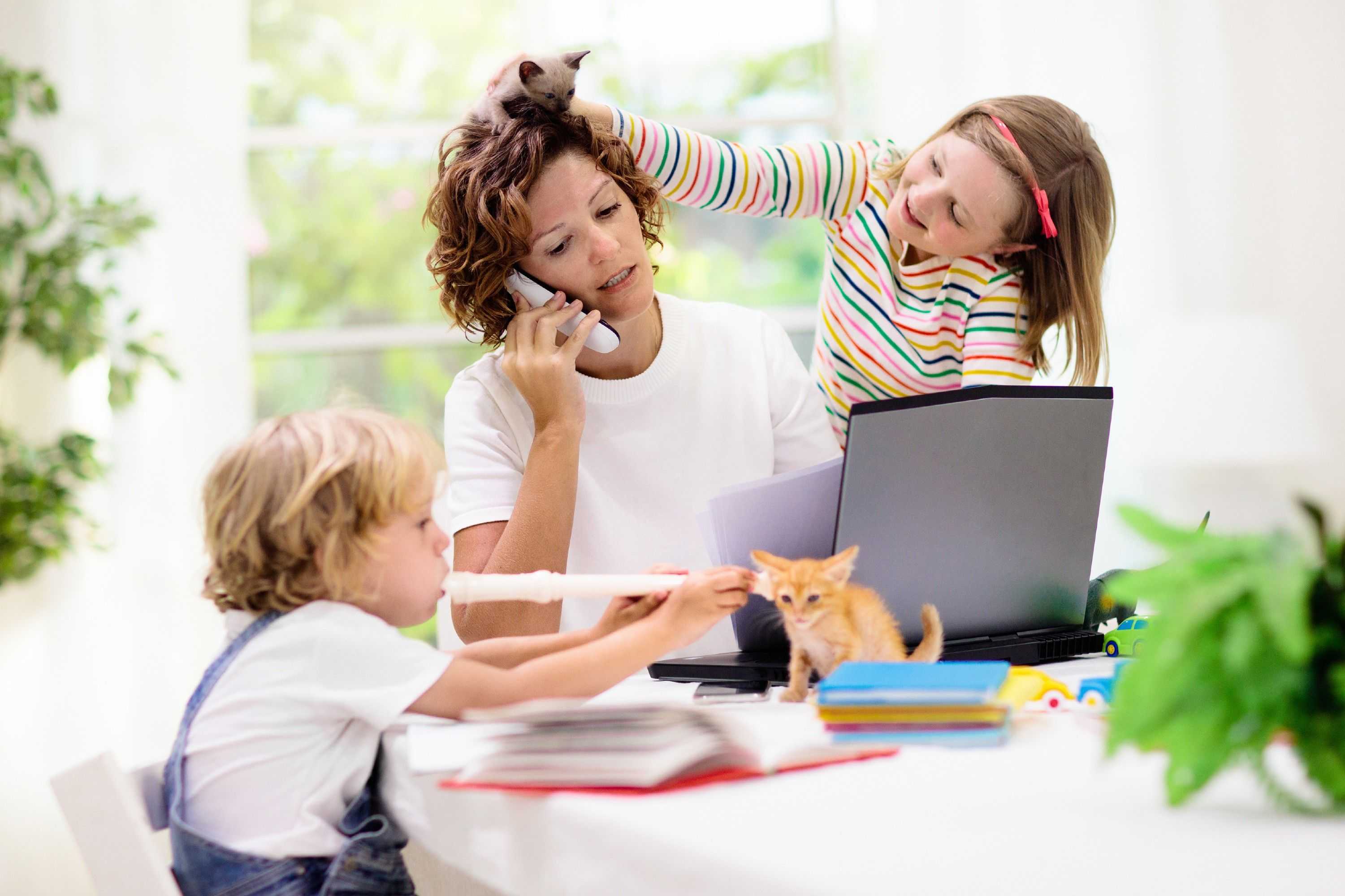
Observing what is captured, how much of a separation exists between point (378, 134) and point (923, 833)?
3.13 meters

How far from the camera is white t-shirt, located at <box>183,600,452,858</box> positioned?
865mm

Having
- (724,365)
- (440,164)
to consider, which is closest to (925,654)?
(724,365)

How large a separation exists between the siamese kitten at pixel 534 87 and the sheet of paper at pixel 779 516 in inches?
22.8

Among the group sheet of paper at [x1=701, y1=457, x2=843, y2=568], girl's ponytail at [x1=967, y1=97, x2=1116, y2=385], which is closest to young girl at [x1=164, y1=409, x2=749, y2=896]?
sheet of paper at [x1=701, y1=457, x2=843, y2=568]

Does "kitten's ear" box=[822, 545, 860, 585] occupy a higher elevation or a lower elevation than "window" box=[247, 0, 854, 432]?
lower

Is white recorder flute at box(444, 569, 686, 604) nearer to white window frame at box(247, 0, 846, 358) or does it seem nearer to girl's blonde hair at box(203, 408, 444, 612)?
girl's blonde hair at box(203, 408, 444, 612)

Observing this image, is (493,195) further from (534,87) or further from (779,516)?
(779,516)

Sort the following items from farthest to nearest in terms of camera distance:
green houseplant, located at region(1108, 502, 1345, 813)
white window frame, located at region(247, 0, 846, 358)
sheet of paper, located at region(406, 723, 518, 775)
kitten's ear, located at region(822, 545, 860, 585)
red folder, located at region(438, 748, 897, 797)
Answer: white window frame, located at region(247, 0, 846, 358), kitten's ear, located at region(822, 545, 860, 585), sheet of paper, located at region(406, 723, 518, 775), red folder, located at region(438, 748, 897, 797), green houseplant, located at region(1108, 502, 1345, 813)

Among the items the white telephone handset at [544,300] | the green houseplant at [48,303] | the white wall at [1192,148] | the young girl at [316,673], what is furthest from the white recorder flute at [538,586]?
the white wall at [1192,148]

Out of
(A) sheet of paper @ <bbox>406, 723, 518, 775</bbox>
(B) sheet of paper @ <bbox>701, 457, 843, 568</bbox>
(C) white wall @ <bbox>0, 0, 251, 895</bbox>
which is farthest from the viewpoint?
(C) white wall @ <bbox>0, 0, 251, 895</bbox>

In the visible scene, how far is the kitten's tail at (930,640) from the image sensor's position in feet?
3.08

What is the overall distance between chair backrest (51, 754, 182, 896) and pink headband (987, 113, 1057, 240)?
1076mm

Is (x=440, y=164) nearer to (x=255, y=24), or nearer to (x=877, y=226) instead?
(x=877, y=226)

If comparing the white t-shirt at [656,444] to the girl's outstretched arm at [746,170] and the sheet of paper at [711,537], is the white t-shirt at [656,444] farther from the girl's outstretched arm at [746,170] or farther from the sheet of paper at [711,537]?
the sheet of paper at [711,537]
